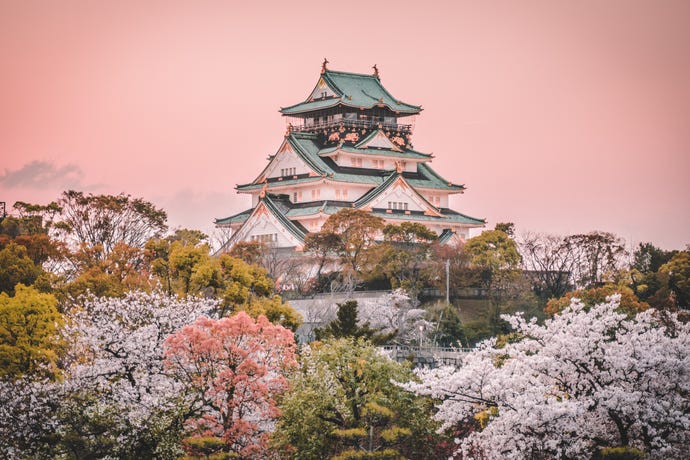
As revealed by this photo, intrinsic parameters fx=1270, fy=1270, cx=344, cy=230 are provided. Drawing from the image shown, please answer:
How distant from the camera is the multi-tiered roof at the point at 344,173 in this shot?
290ft

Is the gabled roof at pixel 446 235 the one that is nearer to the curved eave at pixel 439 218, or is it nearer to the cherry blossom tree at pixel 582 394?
the curved eave at pixel 439 218

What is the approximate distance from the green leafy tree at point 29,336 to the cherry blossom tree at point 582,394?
1612 centimetres

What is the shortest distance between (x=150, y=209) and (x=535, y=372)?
165 ft

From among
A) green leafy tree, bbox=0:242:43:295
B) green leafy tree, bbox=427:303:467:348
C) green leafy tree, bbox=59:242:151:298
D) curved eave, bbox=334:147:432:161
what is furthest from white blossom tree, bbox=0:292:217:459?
curved eave, bbox=334:147:432:161

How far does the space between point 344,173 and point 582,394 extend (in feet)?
198

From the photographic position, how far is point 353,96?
96.5m

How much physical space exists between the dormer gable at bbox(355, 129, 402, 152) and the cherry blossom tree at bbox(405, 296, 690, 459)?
6125 cm

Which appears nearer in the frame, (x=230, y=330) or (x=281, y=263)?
(x=230, y=330)

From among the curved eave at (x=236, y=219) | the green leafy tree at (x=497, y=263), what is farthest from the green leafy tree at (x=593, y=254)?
the curved eave at (x=236, y=219)

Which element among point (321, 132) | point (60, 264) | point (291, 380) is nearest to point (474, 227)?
point (321, 132)

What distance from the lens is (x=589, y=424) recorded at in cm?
3183

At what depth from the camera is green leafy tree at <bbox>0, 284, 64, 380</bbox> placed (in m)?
43.4

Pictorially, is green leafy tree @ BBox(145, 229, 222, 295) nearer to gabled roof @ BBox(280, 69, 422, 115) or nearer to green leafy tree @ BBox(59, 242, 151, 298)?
green leafy tree @ BBox(59, 242, 151, 298)

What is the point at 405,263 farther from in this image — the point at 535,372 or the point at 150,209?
→ the point at 535,372
